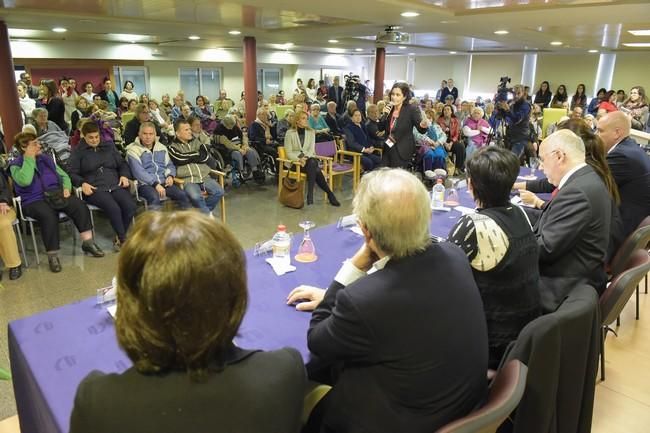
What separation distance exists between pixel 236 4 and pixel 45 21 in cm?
350

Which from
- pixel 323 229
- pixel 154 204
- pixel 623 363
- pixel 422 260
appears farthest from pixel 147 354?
pixel 154 204

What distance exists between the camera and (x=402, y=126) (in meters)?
4.89

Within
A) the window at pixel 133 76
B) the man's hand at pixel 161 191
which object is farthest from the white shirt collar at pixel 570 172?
the window at pixel 133 76

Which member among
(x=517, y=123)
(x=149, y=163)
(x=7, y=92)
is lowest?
(x=149, y=163)

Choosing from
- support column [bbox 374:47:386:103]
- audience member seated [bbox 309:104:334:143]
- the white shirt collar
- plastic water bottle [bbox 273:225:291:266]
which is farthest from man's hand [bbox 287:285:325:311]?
support column [bbox 374:47:386:103]

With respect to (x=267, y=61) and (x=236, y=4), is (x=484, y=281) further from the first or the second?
(x=267, y=61)

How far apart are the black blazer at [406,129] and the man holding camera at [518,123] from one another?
8.95ft

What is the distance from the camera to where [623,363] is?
2.56m

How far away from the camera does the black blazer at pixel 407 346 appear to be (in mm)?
1121

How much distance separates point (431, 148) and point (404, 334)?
232 inches

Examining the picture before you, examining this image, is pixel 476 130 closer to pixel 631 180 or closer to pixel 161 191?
pixel 631 180

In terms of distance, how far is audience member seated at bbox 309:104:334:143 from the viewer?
6.46 m

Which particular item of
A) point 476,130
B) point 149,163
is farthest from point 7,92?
point 476,130

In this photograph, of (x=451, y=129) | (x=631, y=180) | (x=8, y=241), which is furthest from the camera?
(x=451, y=129)
